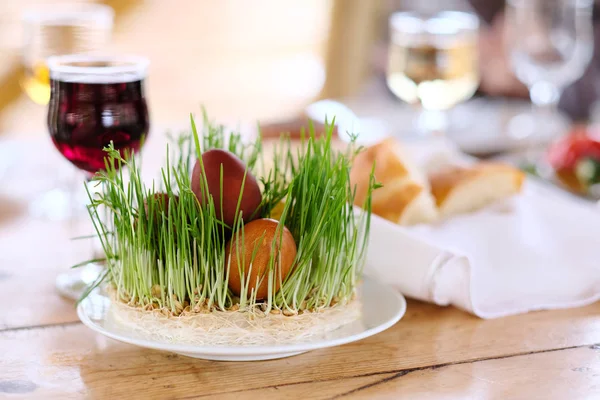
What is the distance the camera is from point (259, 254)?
0.57m

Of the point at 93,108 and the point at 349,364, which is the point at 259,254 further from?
the point at 93,108

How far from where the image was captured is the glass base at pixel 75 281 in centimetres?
75

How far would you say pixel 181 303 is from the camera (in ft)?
1.89

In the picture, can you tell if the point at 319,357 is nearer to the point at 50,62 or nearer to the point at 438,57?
the point at 50,62

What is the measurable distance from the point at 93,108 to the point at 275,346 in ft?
1.05

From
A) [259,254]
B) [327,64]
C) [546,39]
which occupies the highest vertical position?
[546,39]

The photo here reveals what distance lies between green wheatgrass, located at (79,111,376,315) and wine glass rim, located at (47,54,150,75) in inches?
5.9

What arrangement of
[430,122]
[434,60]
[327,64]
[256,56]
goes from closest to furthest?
1. [434,60]
2. [430,122]
3. [256,56]
4. [327,64]

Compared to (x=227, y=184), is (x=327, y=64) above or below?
below

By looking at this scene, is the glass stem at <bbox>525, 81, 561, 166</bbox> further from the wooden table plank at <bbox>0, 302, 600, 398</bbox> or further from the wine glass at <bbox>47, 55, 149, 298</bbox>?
the wine glass at <bbox>47, 55, 149, 298</bbox>

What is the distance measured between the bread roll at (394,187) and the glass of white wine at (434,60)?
446 mm

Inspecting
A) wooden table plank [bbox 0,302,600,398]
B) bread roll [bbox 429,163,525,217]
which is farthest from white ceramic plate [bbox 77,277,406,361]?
bread roll [bbox 429,163,525,217]

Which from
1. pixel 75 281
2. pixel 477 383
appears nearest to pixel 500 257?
pixel 477 383

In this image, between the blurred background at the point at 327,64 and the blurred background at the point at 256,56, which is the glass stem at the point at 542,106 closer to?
→ the blurred background at the point at 327,64
